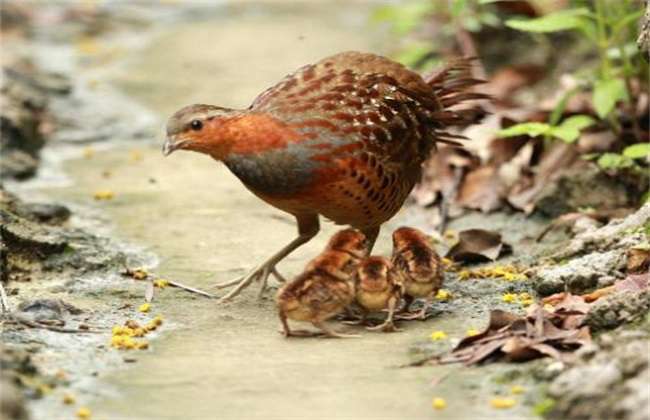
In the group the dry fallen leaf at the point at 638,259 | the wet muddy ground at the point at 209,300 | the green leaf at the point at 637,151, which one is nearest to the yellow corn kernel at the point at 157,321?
the wet muddy ground at the point at 209,300

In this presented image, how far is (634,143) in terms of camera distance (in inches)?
364

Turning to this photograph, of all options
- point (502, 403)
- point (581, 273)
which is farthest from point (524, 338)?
point (581, 273)

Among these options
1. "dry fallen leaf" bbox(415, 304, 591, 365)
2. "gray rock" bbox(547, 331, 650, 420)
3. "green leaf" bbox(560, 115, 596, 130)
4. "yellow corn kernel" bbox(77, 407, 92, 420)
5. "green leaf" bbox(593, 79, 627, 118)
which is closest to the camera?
"gray rock" bbox(547, 331, 650, 420)

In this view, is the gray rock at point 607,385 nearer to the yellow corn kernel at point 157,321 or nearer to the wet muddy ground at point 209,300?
the wet muddy ground at point 209,300

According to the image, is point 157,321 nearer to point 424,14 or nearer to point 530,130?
point 530,130

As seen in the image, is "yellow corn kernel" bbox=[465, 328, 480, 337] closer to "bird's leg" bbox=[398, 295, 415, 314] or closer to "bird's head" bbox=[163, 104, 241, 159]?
"bird's leg" bbox=[398, 295, 415, 314]

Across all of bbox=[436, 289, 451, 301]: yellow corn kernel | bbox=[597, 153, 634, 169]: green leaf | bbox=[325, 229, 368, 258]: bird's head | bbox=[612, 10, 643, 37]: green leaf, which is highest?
bbox=[612, 10, 643, 37]: green leaf

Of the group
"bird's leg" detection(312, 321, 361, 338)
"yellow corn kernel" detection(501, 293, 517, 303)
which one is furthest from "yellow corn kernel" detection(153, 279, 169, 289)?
"yellow corn kernel" detection(501, 293, 517, 303)

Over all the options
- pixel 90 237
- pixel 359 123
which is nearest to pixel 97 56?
pixel 90 237

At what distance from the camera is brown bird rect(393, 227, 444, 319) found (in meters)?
6.84

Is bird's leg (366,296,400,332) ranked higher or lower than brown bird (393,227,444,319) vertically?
lower

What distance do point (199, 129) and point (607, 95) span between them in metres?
3.02

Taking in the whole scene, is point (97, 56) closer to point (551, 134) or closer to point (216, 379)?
point (551, 134)

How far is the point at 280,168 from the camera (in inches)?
→ 275
